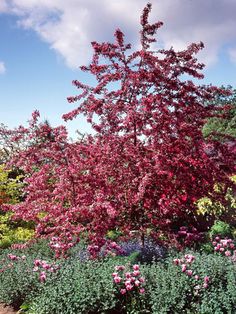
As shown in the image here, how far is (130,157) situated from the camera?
629cm

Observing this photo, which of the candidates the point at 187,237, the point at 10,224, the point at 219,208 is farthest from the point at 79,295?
the point at 10,224

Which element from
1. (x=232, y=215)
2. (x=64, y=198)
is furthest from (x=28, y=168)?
(x=232, y=215)

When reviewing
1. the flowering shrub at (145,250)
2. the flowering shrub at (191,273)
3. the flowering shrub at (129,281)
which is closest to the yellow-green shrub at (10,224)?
the flowering shrub at (145,250)

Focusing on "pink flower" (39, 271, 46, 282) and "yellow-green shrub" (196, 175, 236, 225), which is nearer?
"pink flower" (39, 271, 46, 282)

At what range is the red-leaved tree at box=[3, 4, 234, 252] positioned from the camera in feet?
20.3

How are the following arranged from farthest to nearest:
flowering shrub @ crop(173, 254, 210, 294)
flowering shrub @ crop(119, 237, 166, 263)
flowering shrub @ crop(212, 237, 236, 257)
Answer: flowering shrub @ crop(119, 237, 166, 263) < flowering shrub @ crop(212, 237, 236, 257) < flowering shrub @ crop(173, 254, 210, 294)

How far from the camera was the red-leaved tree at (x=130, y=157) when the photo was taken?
6.18m

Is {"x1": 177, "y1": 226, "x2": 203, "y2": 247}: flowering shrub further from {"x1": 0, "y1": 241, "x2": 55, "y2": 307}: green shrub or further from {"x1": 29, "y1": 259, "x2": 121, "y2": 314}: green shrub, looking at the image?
{"x1": 0, "y1": 241, "x2": 55, "y2": 307}: green shrub

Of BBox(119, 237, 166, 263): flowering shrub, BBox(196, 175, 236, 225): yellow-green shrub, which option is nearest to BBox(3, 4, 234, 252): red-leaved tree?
BBox(119, 237, 166, 263): flowering shrub

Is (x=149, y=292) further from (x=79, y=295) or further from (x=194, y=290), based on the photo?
(x=79, y=295)

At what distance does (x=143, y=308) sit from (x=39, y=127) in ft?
10.6

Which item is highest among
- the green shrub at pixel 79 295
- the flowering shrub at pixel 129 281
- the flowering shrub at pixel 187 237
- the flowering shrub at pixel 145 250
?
the flowering shrub at pixel 187 237

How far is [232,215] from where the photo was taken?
464 inches

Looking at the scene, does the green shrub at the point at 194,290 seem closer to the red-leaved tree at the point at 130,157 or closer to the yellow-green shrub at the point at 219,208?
the red-leaved tree at the point at 130,157
